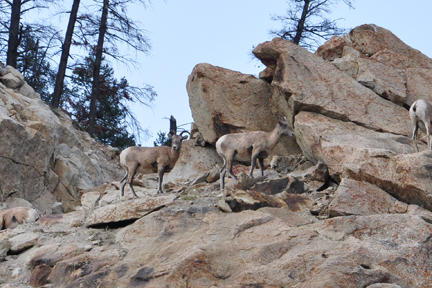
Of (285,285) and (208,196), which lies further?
(208,196)

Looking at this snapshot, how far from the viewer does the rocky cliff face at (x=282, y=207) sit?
686 cm

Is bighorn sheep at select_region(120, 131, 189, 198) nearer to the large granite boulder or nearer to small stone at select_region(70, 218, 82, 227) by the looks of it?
small stone at select_region(70, 218, 82, 227)

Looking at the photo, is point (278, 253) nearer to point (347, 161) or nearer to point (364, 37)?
point (347, 161)

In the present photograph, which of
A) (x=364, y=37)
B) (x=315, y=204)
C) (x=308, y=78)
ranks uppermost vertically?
(x=364, y=37)

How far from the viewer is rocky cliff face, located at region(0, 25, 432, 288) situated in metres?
6.86

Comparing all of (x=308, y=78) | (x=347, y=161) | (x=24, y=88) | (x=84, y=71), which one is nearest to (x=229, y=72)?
(x=308, y=78)

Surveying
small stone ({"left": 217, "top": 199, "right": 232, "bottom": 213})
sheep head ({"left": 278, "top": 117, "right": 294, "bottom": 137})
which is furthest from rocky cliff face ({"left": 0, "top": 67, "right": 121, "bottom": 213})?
small stone ({"left": 217, "top": 199, "right": 232, "bottom": 213})

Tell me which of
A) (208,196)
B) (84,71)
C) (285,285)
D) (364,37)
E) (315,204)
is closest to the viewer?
(285,285)

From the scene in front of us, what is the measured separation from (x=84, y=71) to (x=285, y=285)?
18099mm

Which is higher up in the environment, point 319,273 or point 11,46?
point 11,46

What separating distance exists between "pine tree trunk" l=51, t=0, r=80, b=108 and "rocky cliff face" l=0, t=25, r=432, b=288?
19.0ft

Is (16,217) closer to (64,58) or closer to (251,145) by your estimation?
(251,145)

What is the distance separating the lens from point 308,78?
43.9 ft

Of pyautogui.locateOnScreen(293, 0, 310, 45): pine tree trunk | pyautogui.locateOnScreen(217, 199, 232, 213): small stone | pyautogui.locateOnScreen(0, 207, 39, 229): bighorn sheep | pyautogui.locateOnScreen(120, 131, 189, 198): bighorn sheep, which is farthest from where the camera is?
pyautogui.locateOnScreen(293, 0, 310, 45): pine tree trunk
